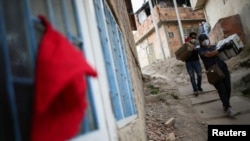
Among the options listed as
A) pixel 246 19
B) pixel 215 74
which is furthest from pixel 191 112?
pixel 246 19

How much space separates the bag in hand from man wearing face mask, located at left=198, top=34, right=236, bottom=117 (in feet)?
0.33

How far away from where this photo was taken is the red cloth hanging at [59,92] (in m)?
0.85

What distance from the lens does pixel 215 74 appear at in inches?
190

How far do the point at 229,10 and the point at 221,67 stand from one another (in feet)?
19.5

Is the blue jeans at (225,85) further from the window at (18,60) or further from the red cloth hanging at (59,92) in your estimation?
the red cloth hanging at (59,92)

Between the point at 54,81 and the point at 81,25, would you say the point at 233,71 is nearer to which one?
the point at 81,25

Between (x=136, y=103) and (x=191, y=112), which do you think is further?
(x=191, y=112)

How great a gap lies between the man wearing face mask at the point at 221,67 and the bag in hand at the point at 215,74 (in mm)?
102

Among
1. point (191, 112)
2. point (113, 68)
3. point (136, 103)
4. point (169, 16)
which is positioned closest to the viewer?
point (113, 68)

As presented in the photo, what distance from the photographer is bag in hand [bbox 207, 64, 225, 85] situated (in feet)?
15.7

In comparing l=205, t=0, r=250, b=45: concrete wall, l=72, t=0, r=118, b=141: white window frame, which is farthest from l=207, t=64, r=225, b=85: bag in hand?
l=205, t=0, r=250, b=45: concrete wall

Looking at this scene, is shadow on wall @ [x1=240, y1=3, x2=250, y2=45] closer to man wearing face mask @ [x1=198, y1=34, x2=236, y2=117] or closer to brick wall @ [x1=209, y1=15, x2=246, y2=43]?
brick wall @ [x1=209, y1=15, x2=246, y2=43]

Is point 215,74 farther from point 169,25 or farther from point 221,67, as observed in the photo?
point 169,25

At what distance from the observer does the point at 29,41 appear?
1.26 m
